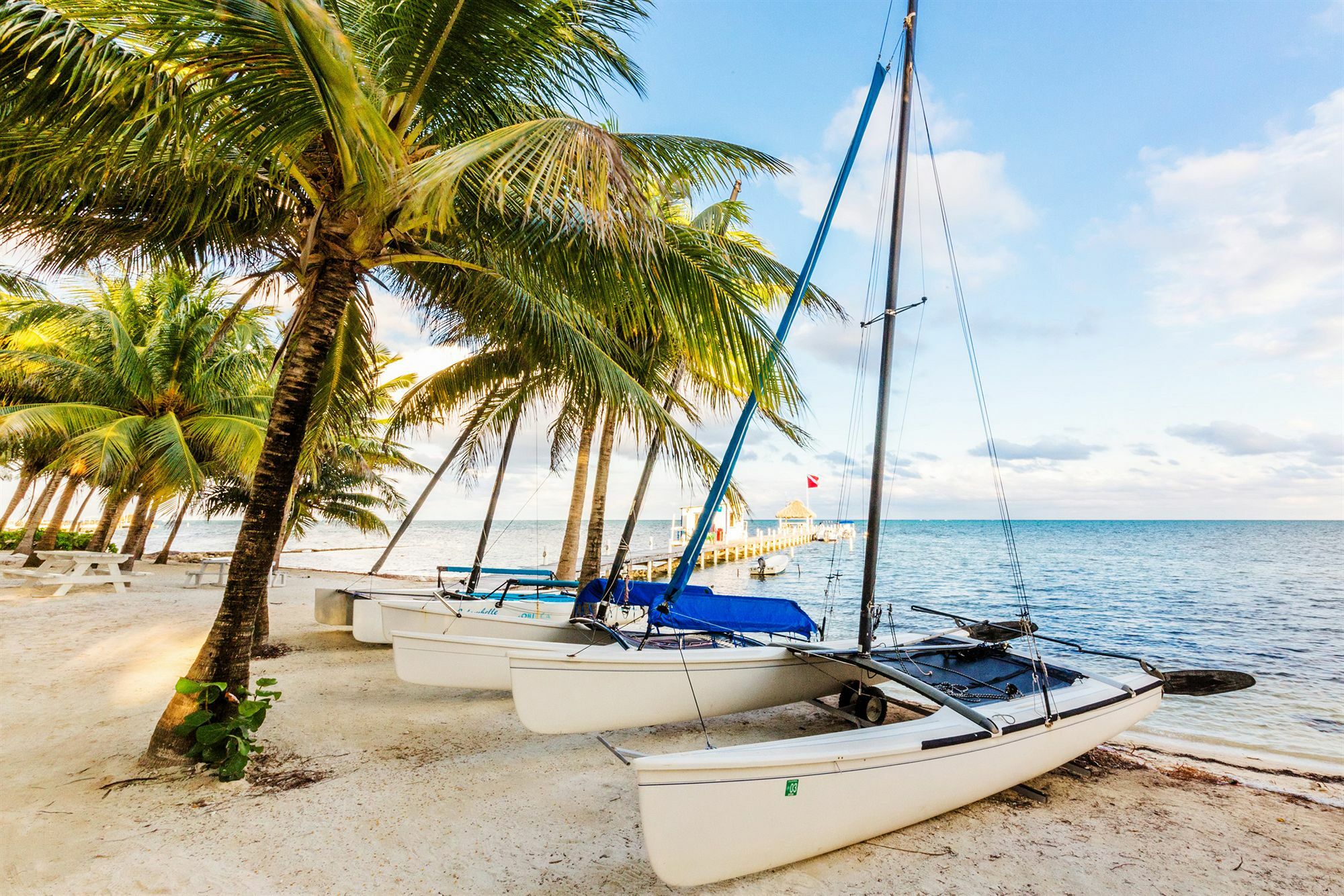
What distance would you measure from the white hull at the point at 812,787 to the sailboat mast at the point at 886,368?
1.08m

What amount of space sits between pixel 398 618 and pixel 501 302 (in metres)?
4.07

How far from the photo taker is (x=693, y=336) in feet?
15.6

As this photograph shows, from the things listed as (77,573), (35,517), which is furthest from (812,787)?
(35,517)

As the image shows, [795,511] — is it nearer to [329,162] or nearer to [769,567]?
[769,567]

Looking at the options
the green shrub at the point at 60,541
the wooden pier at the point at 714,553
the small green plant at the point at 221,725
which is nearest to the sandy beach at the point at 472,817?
the small green plant at the point at 221,725

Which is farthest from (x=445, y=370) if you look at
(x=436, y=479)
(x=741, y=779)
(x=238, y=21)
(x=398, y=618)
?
(x=741, y=779)

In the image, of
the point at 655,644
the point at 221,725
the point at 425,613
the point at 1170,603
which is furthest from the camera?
the point at 1170,603

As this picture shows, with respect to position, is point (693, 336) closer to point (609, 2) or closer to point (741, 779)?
point (609, 2)

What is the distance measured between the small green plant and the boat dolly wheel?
4.88 meters

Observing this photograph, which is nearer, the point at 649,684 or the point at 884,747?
the point at 884,747

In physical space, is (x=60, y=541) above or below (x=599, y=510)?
below

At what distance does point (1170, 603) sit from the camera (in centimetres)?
1972

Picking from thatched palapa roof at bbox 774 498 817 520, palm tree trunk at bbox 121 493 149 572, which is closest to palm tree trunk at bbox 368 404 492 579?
palm tree trunk at bbox 121 493 149 572

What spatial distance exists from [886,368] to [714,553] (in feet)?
92.2
